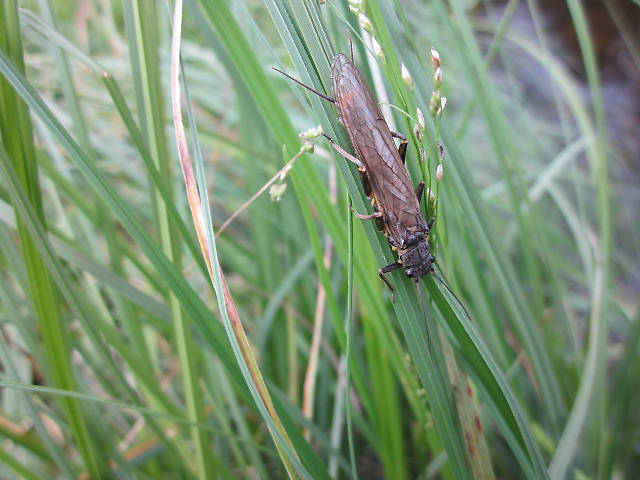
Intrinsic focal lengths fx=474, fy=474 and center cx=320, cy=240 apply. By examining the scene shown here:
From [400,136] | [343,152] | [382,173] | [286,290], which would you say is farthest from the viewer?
[286,290]

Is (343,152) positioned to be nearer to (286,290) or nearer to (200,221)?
(200,221)

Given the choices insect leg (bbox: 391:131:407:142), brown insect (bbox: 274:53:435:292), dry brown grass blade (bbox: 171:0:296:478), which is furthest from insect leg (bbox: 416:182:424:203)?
dry brown grass blade (bbox: 171:0:296:478)

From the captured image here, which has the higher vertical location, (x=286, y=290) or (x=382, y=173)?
(x=382, y=173)

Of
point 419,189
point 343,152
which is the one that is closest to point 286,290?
point 419,189

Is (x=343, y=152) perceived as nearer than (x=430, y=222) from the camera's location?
Yes

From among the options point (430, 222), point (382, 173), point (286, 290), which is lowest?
point (286, 290)

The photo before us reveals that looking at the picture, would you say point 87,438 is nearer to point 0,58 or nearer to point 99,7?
point 0,58

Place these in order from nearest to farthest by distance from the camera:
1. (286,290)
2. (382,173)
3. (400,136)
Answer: (382,173), (400,136), (286,290)
